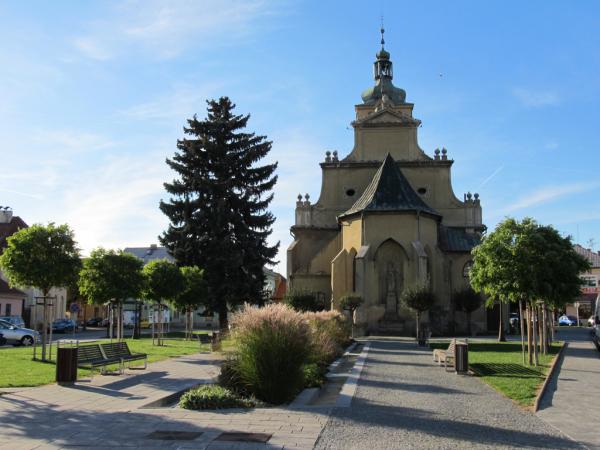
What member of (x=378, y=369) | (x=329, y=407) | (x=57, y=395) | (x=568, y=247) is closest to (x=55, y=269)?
(x=57, y=395)

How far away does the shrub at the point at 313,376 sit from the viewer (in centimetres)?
1258

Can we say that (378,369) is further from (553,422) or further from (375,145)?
(375,145)

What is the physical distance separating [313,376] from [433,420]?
4.26 meters

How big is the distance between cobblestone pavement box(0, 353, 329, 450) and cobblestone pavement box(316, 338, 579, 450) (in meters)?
0.58

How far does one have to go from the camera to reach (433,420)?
30.9ft

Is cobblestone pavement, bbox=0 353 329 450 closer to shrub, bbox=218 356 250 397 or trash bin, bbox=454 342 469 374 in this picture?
shrub, bbox=218 356 250 397

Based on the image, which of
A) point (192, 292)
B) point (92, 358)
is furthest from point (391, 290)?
point (92, 358)

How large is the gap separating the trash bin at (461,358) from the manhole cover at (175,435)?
32.0ft

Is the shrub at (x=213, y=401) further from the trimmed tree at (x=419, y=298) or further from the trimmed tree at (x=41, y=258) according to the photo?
the trimmed tree at (x=419, y=298)

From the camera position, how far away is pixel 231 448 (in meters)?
7.25

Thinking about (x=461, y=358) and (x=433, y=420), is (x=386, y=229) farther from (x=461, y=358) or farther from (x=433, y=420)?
(x=433, y=420)

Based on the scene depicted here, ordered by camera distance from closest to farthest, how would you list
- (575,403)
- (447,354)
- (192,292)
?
1. (575,403)
2. (447,354)
3. (192,292)

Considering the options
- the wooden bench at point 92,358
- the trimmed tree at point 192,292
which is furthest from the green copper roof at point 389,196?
the wooden bench at point 92,358

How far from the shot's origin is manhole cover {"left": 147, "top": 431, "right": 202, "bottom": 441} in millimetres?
7785
